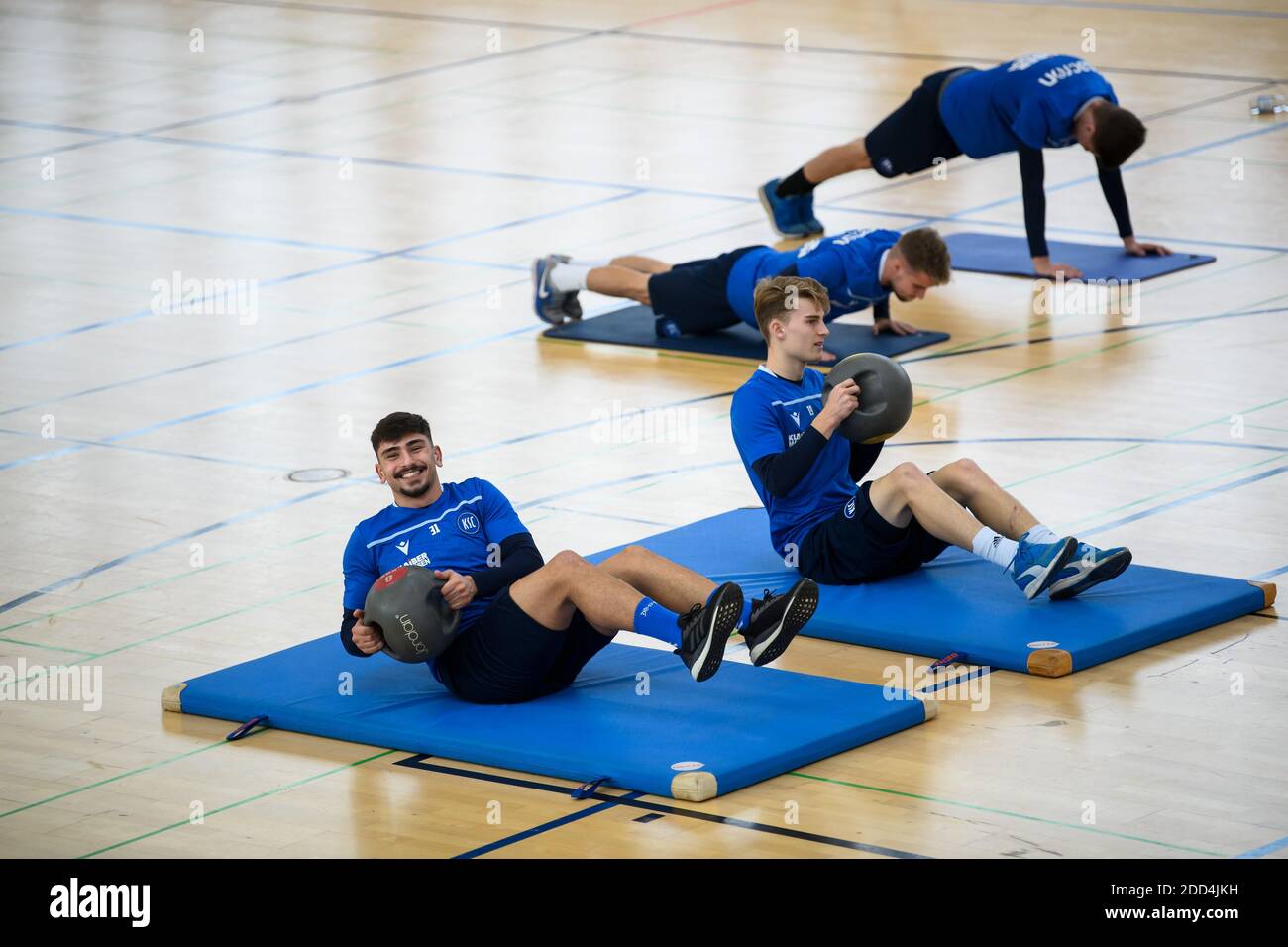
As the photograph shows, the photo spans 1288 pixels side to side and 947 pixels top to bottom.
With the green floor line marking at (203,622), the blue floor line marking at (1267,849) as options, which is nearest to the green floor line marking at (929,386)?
the green floor line marking at (203,622)

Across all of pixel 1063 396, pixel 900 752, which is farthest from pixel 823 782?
pixel 1063 396

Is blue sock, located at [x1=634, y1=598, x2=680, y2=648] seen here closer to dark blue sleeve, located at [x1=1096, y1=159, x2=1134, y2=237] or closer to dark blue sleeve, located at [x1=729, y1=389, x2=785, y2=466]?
dark blue sleeve, located at [x1=729, y1=389, x2=785, y2=466]

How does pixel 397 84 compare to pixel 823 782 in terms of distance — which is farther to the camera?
pixel 397 84

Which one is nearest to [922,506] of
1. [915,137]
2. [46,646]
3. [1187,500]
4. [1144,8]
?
[1187,500]

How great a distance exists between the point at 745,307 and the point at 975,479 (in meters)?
3.98

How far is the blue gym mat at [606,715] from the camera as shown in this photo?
6445mm

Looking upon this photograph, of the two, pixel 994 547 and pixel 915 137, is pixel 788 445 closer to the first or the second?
pixel 994 547

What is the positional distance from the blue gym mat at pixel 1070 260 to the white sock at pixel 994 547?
5.36 meters

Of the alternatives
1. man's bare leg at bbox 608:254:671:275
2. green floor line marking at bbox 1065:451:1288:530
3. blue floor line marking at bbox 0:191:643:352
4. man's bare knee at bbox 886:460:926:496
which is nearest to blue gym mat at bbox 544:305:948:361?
man's bare leg at bbox 608:254:671:275

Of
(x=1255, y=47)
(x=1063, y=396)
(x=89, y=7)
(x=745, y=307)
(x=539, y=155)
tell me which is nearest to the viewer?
(x=1063, y=396)

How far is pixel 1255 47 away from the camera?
19703 millimetres

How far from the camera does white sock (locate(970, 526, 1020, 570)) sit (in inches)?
298

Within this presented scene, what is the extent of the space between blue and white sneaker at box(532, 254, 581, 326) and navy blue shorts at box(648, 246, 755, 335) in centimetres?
66
